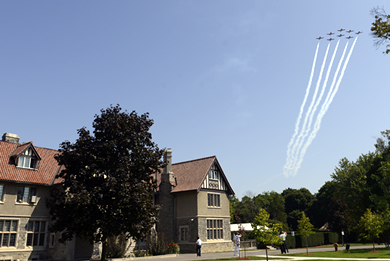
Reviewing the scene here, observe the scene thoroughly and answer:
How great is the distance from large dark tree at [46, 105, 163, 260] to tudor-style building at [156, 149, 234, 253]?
14.2 metres

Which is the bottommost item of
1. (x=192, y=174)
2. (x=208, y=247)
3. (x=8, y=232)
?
(x=208, y=247)

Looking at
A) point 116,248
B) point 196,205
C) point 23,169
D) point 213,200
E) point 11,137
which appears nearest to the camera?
point 116,248

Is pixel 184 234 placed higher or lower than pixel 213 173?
lower

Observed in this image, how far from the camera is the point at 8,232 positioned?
27516mm

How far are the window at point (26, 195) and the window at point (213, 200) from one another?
19.5 meters

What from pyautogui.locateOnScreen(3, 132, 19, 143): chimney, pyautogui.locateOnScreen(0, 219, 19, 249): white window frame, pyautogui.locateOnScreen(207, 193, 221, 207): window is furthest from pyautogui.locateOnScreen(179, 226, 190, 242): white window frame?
pyautogui.locateOnScreen(3, 132, 19, 143): chimney

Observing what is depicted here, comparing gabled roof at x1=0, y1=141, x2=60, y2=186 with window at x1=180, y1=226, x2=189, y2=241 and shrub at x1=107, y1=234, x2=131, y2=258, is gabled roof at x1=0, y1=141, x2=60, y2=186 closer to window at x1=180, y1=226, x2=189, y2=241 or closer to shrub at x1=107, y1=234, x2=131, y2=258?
shrub at x1=107, y1=234, x2=131, y2=258

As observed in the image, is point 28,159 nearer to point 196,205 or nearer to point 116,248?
point 116,248

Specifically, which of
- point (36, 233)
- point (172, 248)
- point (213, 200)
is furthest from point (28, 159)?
point (213, 200)

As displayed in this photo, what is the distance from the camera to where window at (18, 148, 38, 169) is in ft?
98.0

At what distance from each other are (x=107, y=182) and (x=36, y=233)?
12.2 metres

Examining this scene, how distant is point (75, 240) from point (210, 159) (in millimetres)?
18316

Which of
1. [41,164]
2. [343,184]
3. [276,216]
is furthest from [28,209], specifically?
[276,216]

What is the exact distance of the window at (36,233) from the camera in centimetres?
2891
